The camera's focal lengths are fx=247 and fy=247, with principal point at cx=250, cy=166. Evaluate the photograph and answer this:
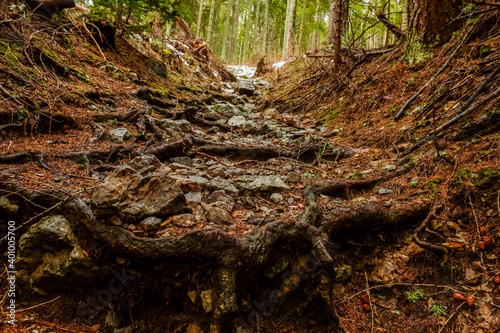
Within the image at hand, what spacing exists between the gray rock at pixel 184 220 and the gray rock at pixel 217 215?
0.19 m

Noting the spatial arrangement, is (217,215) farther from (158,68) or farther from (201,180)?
(158,68)

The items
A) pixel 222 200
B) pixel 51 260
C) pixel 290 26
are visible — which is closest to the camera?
pixel 51 260

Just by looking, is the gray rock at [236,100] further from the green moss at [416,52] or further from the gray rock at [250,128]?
the green moss at [416,52]

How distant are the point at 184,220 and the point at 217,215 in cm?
33

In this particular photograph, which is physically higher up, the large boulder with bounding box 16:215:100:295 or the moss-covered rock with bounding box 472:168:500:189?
the moss-covered rock with bounding box 472:168:500:189

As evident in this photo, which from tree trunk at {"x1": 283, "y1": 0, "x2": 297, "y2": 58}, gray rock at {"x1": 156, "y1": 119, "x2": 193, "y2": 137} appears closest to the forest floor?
gray rock at {"x1": 156, "y1": 119, "x2": 193, "y2": 137}

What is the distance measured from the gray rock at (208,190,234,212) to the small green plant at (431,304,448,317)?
6.09 ft

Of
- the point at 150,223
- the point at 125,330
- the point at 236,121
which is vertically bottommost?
the point at 125,330

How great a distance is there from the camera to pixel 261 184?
299 centimetres

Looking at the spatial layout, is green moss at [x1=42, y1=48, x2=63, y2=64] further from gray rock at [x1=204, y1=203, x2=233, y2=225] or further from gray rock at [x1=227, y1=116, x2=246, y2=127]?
gray rock at [x1=204, y1=203, x2=233, y2=225]

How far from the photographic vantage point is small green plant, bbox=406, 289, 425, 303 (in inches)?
78.9

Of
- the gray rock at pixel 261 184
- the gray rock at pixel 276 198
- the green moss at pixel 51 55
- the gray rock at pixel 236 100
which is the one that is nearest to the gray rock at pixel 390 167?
the gray rock at pixel 261 184

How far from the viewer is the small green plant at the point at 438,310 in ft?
6.03

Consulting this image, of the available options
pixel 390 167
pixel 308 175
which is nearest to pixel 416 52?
pixel 390 167
